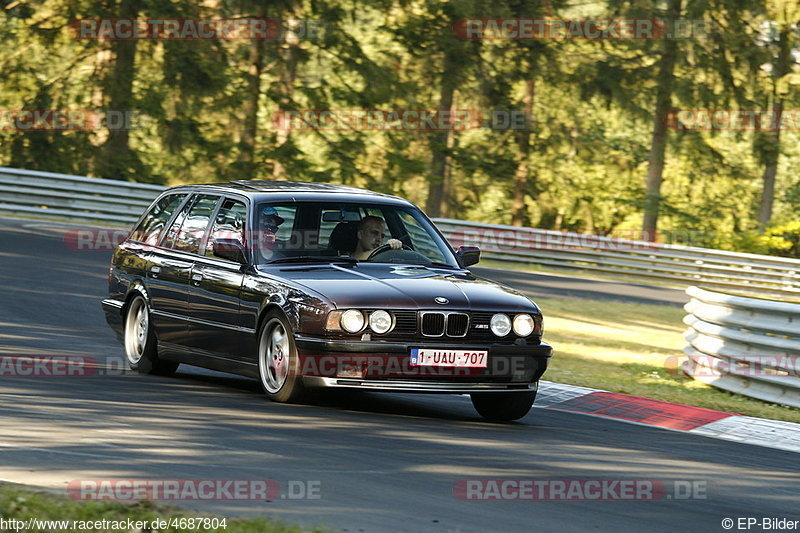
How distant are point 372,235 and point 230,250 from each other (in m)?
1.10

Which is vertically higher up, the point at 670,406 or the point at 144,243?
the point at 144,243

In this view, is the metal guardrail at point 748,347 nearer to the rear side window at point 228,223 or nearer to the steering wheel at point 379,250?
the steering wheel at point 379,250

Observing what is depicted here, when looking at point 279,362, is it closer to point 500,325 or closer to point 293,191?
point 500,325

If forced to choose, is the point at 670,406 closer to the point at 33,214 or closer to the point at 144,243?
the point at 144,243

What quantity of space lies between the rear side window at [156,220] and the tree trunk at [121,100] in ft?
70.7

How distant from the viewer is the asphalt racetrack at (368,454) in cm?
598

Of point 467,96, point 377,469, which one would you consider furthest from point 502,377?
point 467,96

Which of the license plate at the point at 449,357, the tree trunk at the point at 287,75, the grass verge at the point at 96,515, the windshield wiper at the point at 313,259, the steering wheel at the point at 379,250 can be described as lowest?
the grass verge at the point at 96,515

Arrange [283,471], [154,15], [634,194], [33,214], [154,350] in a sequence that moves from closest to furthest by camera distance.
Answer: [283,471] < [154,350] < [33,214] < [154,15] < [634,194]

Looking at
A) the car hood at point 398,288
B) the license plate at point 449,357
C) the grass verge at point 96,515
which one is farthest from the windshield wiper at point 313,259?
the grass verge at point 96,515

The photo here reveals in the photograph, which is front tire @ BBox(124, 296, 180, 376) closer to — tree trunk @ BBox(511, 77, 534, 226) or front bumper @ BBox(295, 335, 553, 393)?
front bumper @ BBox(295, 335, 553, 393)

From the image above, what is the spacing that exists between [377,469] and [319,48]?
28360mm

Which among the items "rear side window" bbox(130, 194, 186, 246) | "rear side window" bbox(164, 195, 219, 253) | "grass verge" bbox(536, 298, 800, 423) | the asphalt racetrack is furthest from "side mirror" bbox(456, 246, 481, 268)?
"rear side window" bbox(130, 194, 186, 246)

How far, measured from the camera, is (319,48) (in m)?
34.2
